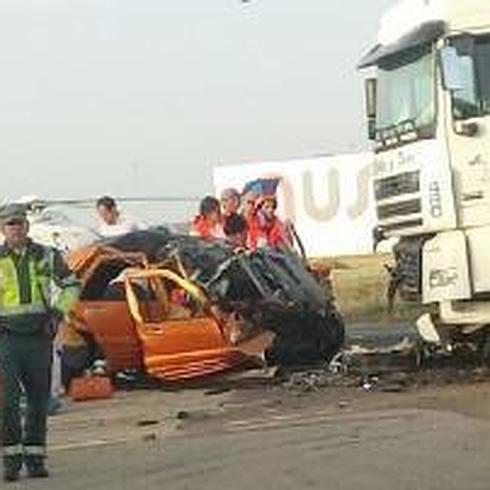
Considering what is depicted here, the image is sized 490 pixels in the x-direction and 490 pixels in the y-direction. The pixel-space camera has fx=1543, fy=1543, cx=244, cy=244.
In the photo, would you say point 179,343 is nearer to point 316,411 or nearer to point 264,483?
point 316,411

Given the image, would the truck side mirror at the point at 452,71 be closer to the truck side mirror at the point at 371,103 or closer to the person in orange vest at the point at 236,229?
the truck side mirror at the point at 371,103

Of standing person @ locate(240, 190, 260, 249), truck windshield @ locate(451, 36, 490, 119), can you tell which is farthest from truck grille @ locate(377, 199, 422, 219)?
standing person @ locate(240, 190, 260, 249)

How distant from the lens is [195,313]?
53.1 ft

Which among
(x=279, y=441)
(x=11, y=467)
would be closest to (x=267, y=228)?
(x=279, y=441)

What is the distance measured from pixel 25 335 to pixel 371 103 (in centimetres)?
676

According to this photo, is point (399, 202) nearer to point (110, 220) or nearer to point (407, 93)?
point (407, 93)

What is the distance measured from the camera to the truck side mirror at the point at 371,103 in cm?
1636

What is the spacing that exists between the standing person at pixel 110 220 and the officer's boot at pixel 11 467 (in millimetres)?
7781

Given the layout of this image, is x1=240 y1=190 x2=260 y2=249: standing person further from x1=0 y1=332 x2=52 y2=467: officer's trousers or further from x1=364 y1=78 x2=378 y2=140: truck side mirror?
x1=0 y1=332 x2=52 y2=467: officer's trousers

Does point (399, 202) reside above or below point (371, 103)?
below

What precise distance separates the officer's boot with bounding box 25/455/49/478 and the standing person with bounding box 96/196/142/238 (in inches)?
303

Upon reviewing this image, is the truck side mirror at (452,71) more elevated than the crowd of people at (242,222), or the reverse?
the truck side mirror at (452,71)

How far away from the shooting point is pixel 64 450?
39.5 feet

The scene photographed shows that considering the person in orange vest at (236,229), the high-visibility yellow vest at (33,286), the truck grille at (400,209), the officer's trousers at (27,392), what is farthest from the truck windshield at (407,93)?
the officer's trousers at (27,392)
